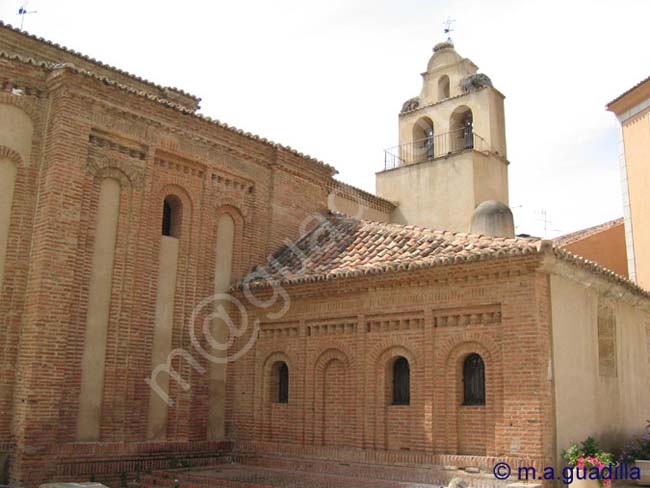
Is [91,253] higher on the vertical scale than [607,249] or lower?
lower

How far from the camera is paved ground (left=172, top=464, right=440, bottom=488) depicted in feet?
32.4

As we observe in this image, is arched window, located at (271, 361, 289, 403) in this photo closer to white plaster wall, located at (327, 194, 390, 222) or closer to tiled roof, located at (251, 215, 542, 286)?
tiled roof, located at (251, 215, 542, 286)

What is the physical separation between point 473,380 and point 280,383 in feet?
13.3

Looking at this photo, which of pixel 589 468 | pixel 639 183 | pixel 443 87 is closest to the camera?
pixel 589 468

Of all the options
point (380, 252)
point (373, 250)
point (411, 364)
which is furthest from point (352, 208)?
point (411, 364)

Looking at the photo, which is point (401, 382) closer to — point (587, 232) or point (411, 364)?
point (411, 364)

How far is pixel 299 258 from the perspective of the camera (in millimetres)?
13586

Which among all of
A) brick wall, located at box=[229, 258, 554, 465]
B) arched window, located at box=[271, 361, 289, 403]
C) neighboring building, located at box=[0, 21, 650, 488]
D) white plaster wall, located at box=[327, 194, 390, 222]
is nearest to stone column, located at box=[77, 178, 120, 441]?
neighboring building, located at box=[0, 21, 650, 488]

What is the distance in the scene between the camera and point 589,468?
9.05 metres

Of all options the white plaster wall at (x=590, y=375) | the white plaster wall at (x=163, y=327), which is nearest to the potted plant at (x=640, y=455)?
the white plaster wall at (x=590, y=375)

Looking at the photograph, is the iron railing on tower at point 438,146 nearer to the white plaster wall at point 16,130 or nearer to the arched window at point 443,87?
the arched window at point 443,87

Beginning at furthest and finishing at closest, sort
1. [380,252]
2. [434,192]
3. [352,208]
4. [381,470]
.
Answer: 1. [434,192]
2. [352,208]
3. [380,252]
4. [381,470]

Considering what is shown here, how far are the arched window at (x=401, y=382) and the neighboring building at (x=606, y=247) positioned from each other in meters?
10.3

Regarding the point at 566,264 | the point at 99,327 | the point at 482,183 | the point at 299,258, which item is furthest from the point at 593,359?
the point at 482,183
